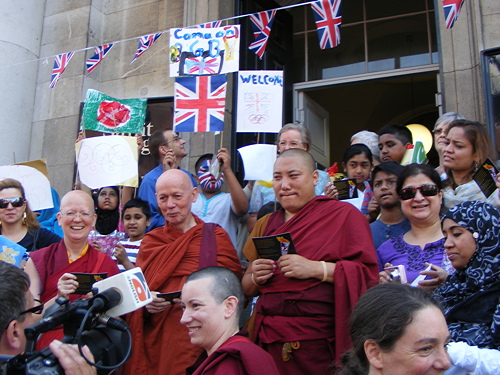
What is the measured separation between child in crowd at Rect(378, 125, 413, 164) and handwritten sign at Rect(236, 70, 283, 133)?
95 cm

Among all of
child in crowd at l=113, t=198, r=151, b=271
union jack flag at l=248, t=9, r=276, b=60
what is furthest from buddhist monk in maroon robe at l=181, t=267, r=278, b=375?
union jack flag at l=248, t=9, r=276, b=60

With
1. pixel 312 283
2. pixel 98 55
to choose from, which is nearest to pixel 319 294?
pixel 312 283

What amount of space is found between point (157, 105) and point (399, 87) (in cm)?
567

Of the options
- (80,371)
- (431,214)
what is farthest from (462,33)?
(80,371)

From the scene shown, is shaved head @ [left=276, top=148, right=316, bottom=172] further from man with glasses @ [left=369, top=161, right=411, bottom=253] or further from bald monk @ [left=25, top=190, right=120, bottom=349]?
bald monk @ [left=25, top=190, right=120, bottom=349]

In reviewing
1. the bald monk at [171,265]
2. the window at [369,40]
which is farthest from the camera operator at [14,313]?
the window at [369,40]

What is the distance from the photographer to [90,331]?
2.14 metres

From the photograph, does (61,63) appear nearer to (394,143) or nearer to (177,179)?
(177,179)

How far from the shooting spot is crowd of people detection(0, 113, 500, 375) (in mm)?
2289

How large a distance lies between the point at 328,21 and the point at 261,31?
936 millimetres

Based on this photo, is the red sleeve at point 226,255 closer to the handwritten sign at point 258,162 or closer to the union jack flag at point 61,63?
the handwritten sign at point 258,162

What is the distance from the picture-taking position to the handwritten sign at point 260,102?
17.5 feet

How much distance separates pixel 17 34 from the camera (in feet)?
26.2

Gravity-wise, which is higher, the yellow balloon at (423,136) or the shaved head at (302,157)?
the yellow balloon at (423,136)
